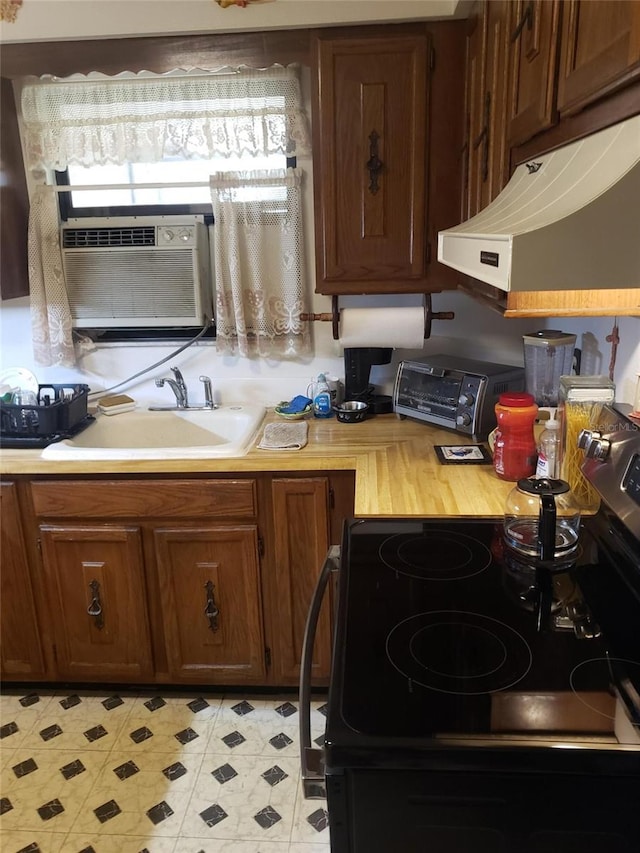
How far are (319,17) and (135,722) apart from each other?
2247 millimetres

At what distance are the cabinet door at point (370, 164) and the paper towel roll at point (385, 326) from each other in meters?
0.10

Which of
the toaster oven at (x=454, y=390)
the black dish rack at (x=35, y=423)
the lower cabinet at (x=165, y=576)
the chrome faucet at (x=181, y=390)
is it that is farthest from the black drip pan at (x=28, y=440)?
the toaster oven at (x=454, y=390)

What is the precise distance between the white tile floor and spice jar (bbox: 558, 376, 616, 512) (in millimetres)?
1101

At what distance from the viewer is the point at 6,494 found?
2.10 metres

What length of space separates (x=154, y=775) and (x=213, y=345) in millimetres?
1456

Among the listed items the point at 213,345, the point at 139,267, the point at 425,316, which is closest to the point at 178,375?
the point at 213,345

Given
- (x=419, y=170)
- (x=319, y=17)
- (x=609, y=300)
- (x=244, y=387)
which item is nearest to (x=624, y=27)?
(x=609, y=300)

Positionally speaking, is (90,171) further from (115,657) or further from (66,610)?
(115,657)

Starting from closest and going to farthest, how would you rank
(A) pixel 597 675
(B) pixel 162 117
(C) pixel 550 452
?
(A) pixel 597 675
(C) pixel 550 452
(B) pixel 162 117

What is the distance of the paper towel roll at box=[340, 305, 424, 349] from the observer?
7.39 ft

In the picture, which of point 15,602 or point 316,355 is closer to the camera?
point 15,602

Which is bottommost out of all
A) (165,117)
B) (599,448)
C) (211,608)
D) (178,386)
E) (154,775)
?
(154,775)

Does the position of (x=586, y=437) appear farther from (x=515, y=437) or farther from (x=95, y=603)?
(x=95, y=603)

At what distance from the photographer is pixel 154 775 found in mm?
1950
